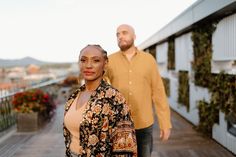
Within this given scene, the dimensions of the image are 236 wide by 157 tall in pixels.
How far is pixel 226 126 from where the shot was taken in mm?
6008

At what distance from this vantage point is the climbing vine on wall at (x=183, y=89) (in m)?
9.42

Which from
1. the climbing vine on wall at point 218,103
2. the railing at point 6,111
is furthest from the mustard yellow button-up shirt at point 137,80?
the railing at point 6,111

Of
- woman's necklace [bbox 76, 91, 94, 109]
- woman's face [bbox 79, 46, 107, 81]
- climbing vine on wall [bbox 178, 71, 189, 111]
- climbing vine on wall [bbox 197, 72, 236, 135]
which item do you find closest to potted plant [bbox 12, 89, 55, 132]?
climbing vine on wall [bbox 197, 72, 236, 135]

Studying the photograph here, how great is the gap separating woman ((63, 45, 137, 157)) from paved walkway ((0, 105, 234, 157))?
3.88 metres

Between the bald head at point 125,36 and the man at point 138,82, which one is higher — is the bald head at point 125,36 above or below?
above

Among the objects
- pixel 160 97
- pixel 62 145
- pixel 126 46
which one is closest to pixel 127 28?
pixel 126 46

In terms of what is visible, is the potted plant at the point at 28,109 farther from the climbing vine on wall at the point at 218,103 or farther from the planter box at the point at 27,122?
the climbing vine on wall at the point at 218,103

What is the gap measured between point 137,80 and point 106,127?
113cm

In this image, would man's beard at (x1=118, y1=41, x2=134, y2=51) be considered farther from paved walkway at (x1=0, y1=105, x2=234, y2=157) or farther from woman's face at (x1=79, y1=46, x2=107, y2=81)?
paved walkway at (x1=0, y1=105, x2=234, y2=157)

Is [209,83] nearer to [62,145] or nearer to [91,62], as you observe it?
[62,145]

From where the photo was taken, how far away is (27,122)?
7.73 meters

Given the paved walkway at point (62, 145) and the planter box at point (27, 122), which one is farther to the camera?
the planter box at point (27, 122)

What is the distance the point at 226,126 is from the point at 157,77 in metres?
3.51

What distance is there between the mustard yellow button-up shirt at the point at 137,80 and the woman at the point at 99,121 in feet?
3.05
